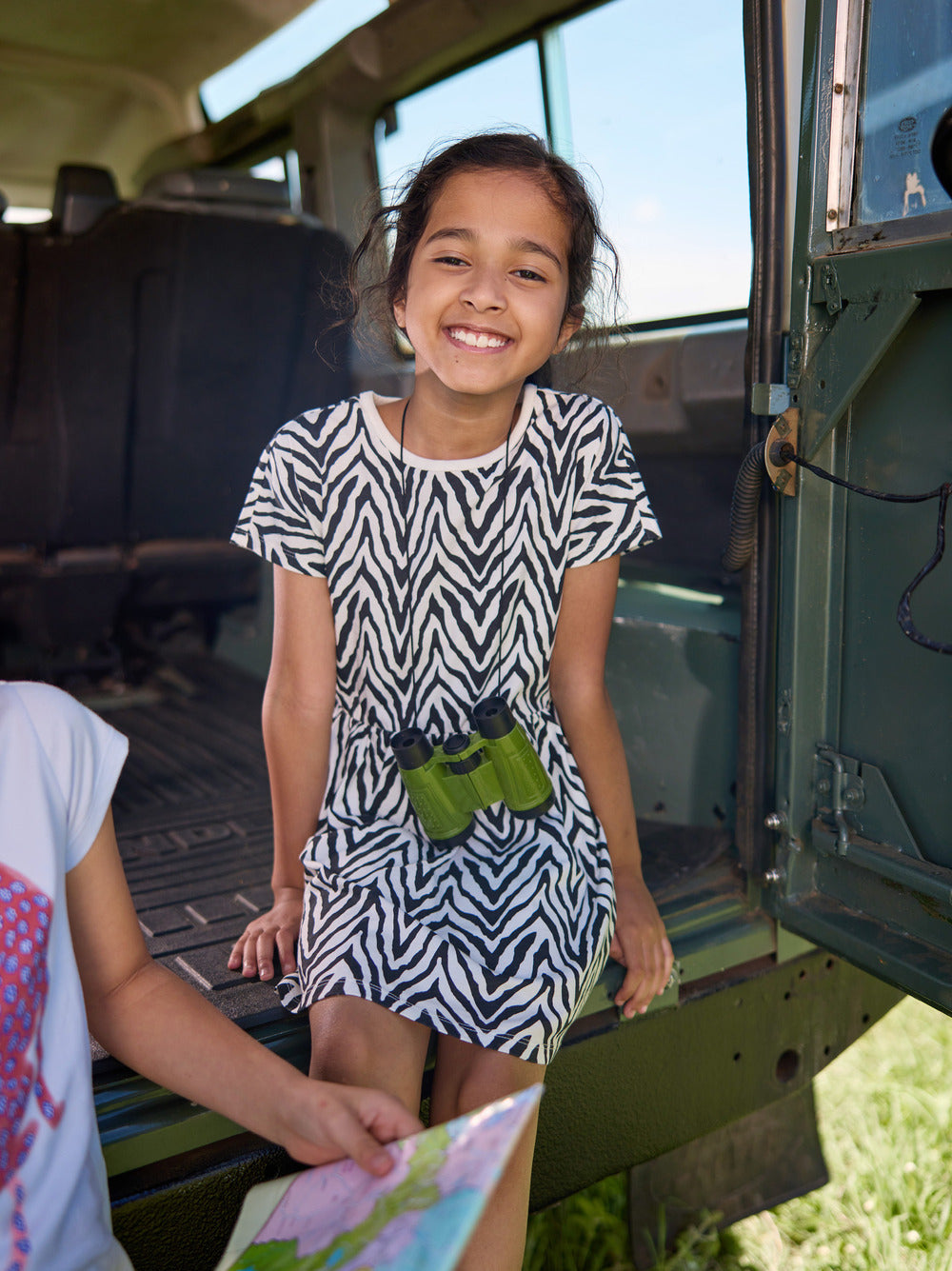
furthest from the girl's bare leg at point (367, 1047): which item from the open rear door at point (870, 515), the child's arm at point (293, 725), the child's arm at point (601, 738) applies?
the open rear door at point (870, 515)

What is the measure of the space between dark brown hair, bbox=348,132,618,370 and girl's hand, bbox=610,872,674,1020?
32.2 inches

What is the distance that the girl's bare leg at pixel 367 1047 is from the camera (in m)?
1.19

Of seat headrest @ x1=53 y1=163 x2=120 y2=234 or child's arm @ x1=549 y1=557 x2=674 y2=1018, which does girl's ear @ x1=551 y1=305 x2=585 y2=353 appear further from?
seat headrest @ x1=53 y1=163 x2=120 y2=234

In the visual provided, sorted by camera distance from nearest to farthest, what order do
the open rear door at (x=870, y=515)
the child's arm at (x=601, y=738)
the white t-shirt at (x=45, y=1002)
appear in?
the white t-shirt at (x=45, y=1002) < the open rear door at (x=870, y=515) < the child's arm at (x=601, y=738)

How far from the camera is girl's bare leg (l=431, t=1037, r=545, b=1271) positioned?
115 centimetres

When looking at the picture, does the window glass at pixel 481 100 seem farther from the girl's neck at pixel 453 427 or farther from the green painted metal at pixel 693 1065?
the green painted metal at pixel 693 1065

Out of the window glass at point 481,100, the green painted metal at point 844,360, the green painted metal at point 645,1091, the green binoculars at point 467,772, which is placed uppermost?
the window glass at point 481,100

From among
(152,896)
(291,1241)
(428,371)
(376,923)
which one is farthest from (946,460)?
(152,896)

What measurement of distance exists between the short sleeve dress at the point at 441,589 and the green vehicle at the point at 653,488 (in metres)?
0.23

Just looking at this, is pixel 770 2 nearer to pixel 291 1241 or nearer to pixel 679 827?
pixel 679 827

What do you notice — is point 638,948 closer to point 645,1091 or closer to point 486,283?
point 645,1091

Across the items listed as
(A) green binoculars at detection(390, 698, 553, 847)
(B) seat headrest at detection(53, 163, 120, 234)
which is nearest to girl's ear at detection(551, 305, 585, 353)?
(A) green binoculars at detection(390, 698, 553, 847)

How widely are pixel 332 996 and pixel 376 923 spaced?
98 mm

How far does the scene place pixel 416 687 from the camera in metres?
1.53
